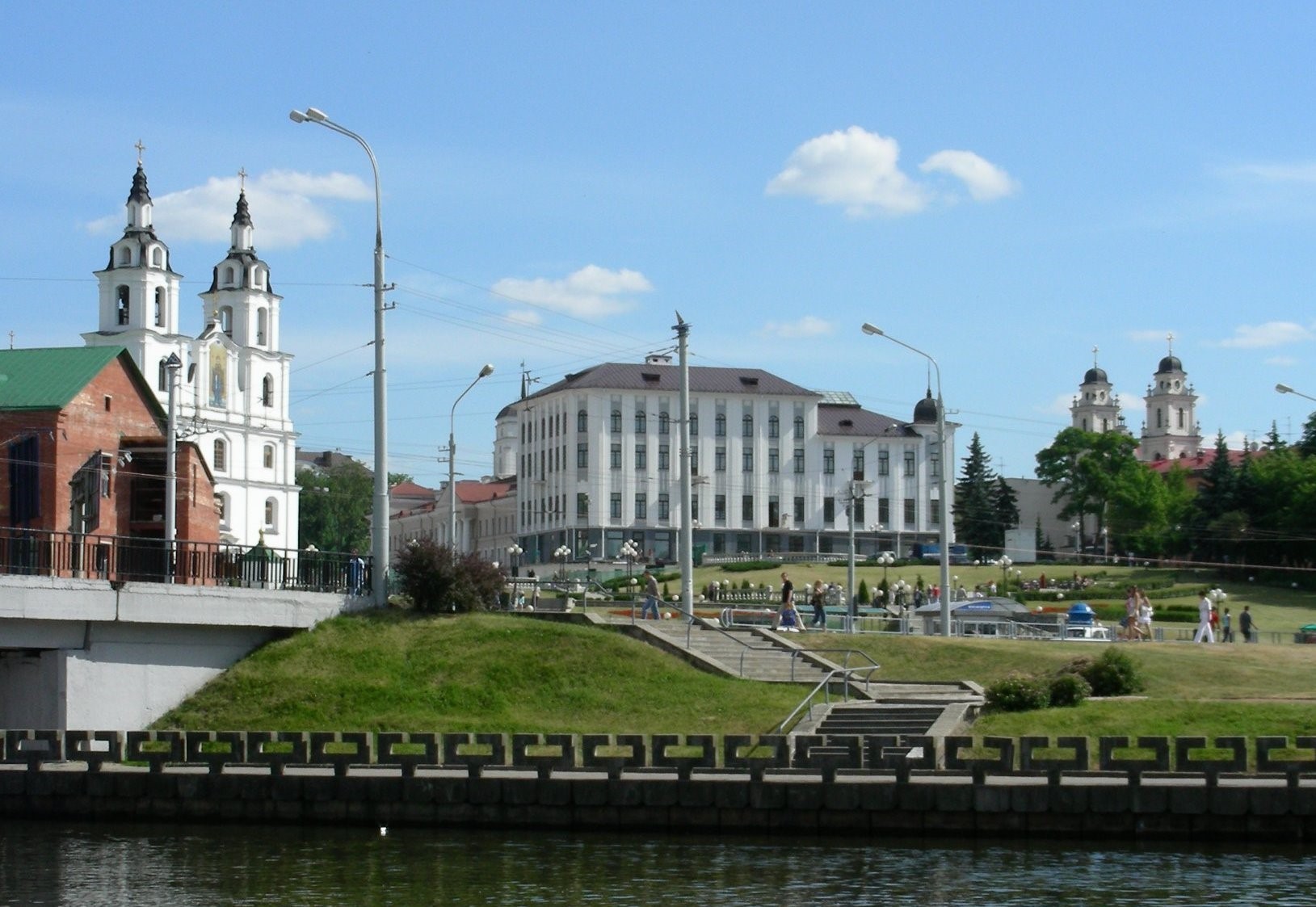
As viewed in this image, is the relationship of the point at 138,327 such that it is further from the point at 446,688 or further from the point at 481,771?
the point at 481,771

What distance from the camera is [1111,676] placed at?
3859cm

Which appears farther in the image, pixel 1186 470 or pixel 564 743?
pixel 1186 470

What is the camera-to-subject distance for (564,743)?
97.8ft

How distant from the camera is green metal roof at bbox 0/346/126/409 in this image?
53.0 meters

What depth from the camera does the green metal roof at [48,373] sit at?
53.0 metres

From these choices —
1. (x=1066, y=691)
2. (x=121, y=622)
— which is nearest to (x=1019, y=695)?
(x=1066, y=691)

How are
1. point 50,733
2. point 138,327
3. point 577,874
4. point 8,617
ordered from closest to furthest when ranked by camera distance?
point 577,874
point 50,733
point 8,617
point 138,327

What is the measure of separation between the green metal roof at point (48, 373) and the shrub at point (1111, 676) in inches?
1198

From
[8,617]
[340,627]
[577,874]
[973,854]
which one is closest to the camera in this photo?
[577,874]

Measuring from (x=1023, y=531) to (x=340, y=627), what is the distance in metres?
96.9

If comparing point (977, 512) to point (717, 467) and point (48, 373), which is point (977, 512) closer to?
point (717, 467)

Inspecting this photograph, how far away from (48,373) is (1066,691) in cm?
3356

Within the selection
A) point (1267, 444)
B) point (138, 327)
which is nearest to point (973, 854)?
point (138, 327)

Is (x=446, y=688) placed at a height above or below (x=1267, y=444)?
below
